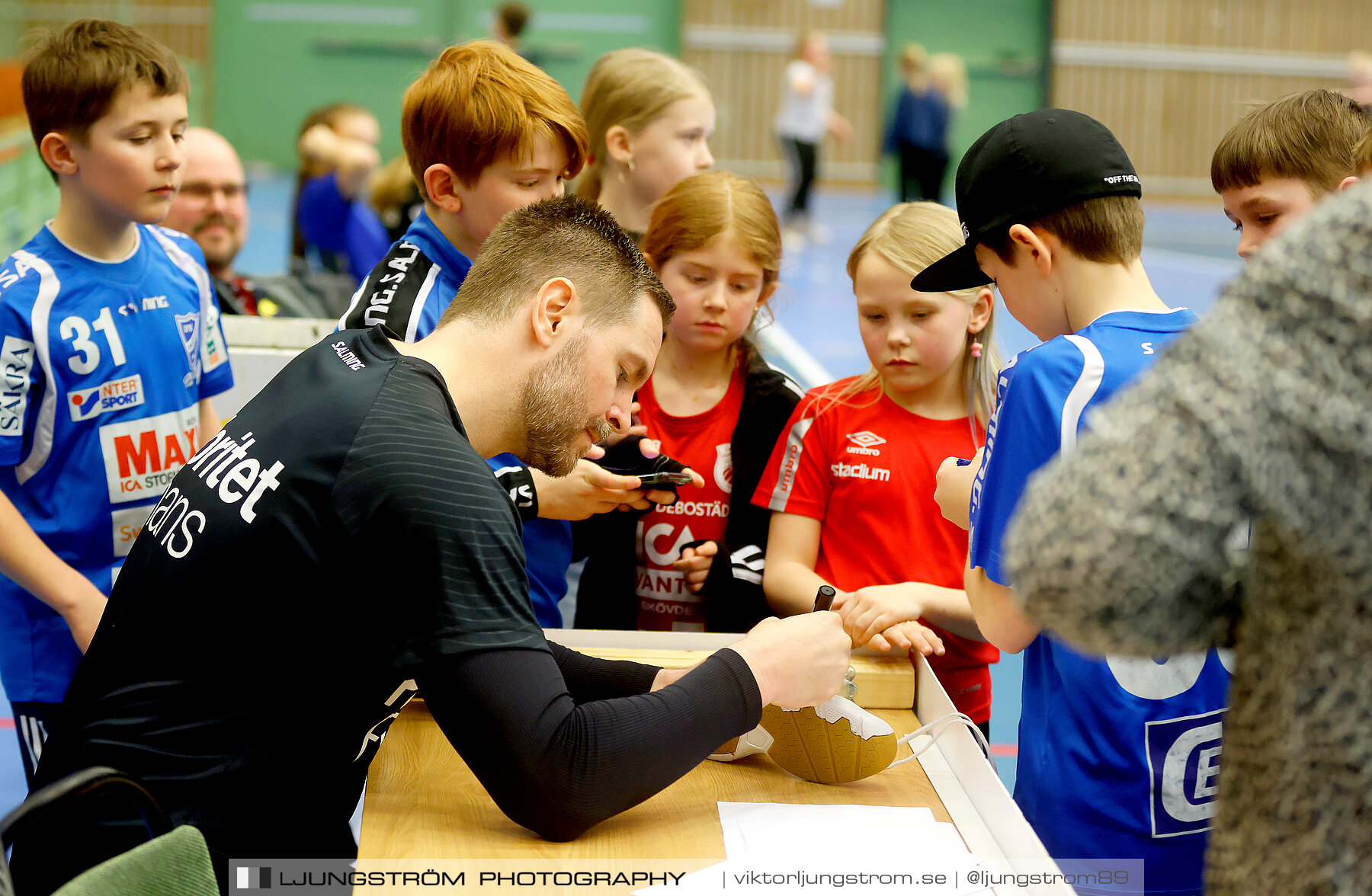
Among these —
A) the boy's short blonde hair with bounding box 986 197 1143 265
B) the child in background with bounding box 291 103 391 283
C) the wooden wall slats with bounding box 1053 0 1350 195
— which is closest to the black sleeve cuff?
the boy's short blonde hair with bounding box 986 197 1143 265

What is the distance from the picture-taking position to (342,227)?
22.0 ft

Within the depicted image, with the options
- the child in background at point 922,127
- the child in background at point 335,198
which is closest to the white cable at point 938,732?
the child in background at point 335,198

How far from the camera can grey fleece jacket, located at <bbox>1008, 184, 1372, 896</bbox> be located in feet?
2.23

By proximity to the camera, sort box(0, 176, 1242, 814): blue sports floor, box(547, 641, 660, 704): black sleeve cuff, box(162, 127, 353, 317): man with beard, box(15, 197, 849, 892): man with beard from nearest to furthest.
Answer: box(15, 197, 849, 892): man with beard < box(547, 641, 660, 704): black sleeve cuff < box(0, 176, 1242, 814): blue sports floor < box(162, 127, 353, 317): man with beard

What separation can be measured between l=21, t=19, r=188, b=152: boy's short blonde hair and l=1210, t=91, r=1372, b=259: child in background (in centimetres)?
227

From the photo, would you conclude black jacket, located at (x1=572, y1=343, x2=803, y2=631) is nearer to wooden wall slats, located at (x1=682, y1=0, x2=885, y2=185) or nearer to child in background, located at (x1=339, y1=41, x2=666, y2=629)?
child in background, located at (x1=339, y1=41, x2=666, y2=629)

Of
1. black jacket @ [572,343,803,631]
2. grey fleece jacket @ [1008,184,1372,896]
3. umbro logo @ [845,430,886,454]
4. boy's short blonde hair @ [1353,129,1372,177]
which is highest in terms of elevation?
boy's short blonde hair @ [1353,129,1372,177]

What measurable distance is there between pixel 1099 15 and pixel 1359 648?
20943 mm

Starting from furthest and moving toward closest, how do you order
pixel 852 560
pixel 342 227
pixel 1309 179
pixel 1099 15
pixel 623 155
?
pixel 1099 15, pixel 342 227, pixel 623 155, pixel 852 560, pixel 1309 179

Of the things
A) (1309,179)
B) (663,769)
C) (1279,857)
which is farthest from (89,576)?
(1309,179)

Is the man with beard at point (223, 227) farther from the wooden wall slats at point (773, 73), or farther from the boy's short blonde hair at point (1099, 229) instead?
the wooden wall slats at point (773, 73)

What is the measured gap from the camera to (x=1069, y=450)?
1.43 m

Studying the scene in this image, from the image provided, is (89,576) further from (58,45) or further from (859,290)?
(859,290)

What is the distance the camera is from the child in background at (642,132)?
123 inches
